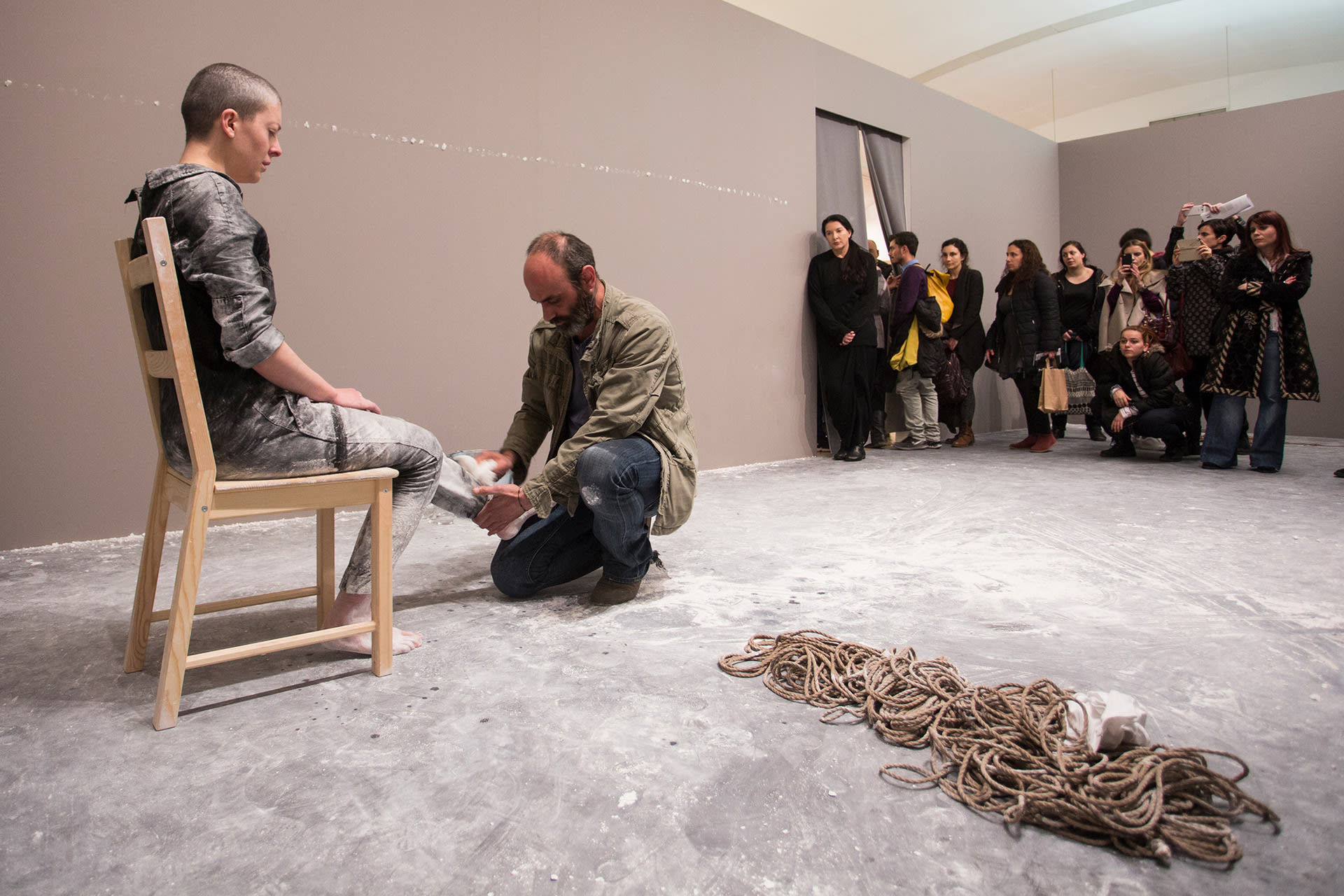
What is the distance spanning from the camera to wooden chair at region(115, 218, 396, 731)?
4.45ft

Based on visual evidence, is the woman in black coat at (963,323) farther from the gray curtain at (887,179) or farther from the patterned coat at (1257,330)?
the patterned coat at (1257,330)

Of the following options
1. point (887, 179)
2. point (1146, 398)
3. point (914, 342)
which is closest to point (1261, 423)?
point (1146, 398)

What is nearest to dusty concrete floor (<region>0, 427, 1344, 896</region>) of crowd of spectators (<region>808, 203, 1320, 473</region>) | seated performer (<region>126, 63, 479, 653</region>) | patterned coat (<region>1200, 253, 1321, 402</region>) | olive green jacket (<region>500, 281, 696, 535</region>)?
olive green jacket (<region>500, 281, 696, 535</region>)

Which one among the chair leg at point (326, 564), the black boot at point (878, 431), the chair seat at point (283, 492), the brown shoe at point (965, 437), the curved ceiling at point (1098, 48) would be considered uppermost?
the curved ceiling at point (1098, 48)

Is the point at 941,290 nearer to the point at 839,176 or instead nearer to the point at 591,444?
the point at 839,176

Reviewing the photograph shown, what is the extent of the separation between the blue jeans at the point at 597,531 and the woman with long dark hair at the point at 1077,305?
4.31m

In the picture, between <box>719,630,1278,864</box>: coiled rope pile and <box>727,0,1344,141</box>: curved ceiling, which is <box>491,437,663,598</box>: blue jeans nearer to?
<box>719,630,1278,864</box>: coiled rope pile

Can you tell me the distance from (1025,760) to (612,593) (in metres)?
1.09

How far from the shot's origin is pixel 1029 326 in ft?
17.9

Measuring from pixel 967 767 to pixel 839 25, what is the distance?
24.2ft

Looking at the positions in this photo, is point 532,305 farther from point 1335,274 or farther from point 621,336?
point 1335,274

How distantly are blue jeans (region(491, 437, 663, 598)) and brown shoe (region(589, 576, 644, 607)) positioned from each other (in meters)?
0.01

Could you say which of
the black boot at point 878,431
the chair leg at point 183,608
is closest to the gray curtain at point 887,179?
the black boot at point 878,431

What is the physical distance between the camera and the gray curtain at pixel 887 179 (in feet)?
19.2
